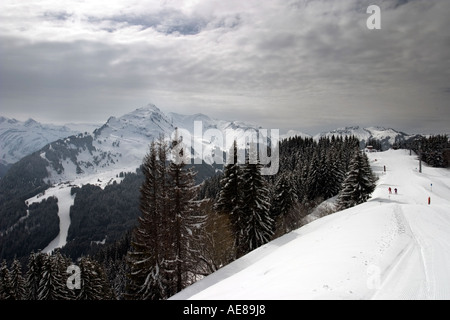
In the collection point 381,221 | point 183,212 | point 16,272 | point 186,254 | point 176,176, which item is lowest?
point 16,272

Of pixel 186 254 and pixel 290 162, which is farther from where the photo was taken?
pixel 290 162

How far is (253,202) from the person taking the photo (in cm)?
2767

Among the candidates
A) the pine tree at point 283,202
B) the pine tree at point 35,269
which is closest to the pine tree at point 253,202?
the pine tree at point 283,202

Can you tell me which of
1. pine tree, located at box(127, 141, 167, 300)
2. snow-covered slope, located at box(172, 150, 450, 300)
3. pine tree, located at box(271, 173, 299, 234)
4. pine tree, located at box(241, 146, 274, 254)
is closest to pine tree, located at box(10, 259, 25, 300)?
pine tree, located at box(127, 141, 167, 300)

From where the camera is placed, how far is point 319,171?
59969 millimetres

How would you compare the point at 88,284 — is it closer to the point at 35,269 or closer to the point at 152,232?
the point at 35,269

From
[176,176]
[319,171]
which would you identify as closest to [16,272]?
[176,176]

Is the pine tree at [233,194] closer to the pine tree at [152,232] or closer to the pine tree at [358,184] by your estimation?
the pine tree at [152,232]

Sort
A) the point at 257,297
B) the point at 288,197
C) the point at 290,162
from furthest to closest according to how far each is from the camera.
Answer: the point at 290,162 < the point at 288,197 < the point at 257,297

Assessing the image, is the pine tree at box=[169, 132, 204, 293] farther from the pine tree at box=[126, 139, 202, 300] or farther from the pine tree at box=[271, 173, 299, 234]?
the pine tree at box=[271, 173, 299, 234]

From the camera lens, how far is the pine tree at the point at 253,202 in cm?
2759

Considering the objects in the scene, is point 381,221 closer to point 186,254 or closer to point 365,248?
point 365,248

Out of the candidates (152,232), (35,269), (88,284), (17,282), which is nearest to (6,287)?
(17,282)
